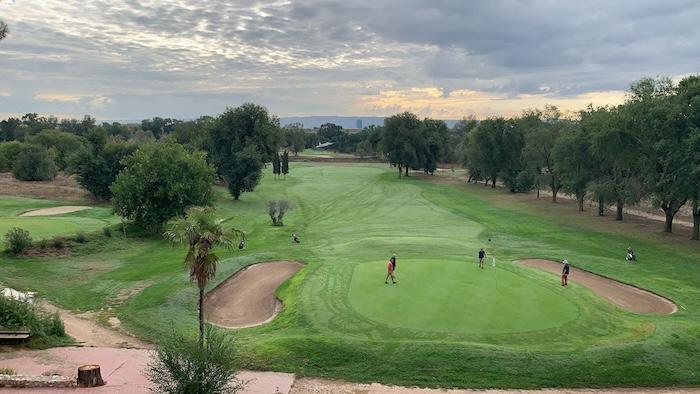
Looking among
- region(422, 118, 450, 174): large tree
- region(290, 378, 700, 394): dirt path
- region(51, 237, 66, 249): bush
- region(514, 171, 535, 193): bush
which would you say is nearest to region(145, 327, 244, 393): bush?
region(290, 378, 700, 394): dirt path

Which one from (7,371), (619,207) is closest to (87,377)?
(7,371)

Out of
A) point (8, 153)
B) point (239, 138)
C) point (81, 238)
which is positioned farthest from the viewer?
point (8, 153)

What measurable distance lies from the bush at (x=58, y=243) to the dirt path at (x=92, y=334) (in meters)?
14.4

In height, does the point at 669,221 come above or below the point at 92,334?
above

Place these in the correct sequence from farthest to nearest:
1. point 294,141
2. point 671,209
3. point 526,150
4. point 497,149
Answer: point 294,141
point 497,149
point 526,150
point 671,209

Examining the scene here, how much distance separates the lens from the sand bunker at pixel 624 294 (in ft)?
91.9

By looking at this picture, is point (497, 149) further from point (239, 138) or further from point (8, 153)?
point (8, 153)

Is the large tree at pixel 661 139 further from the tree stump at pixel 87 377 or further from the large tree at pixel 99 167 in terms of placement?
the large tree at pixel 99 167

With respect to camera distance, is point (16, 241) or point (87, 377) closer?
point (87, 377)

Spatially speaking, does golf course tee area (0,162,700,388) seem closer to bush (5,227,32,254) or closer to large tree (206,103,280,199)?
bush (5,227,32,254)

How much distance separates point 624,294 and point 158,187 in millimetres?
38514

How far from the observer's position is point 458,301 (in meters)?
24.1

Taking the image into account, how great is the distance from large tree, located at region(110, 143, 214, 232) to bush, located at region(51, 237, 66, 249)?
887cm

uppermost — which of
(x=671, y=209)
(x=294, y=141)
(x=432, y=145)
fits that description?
(x=294, y=141)
